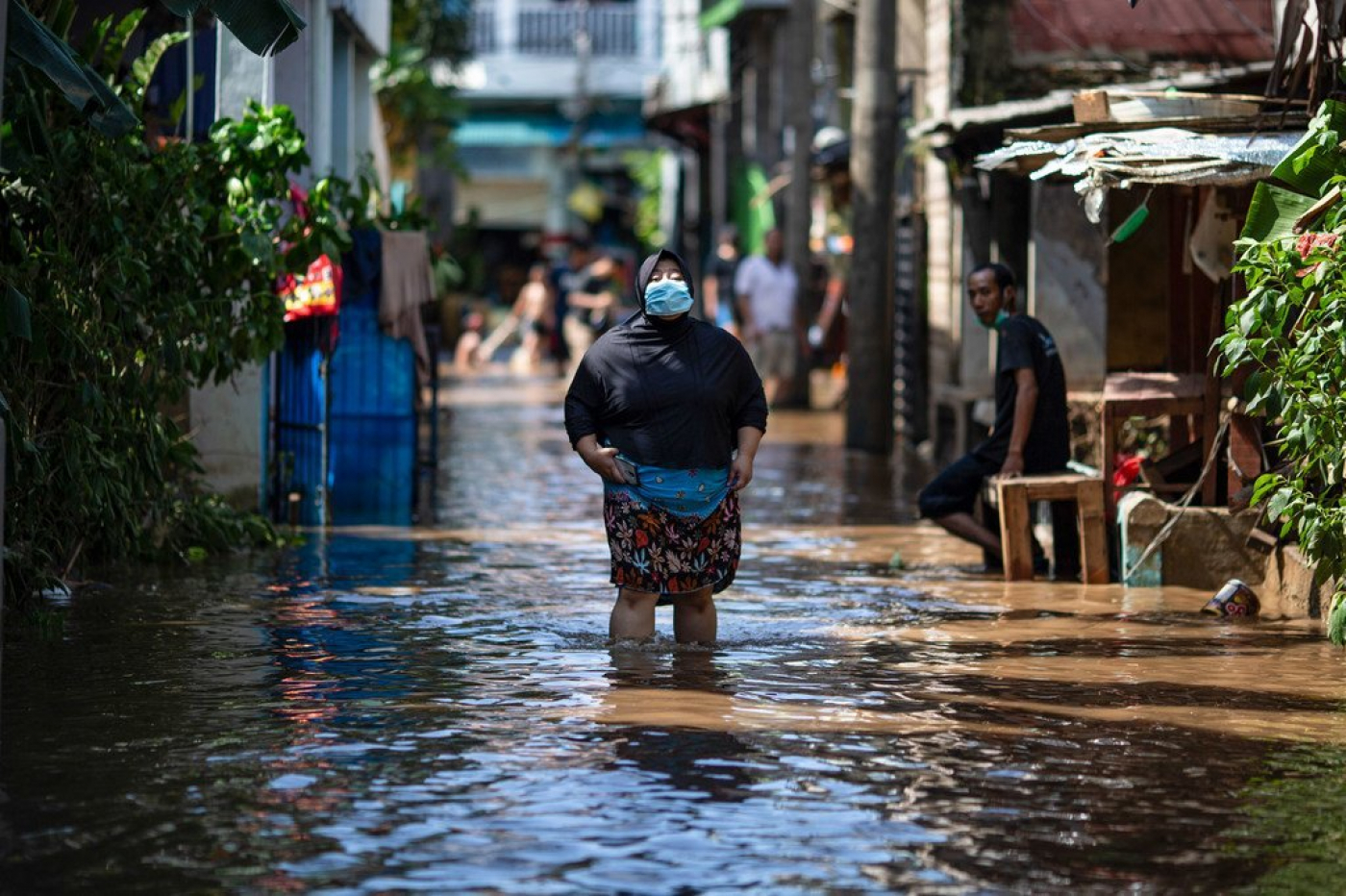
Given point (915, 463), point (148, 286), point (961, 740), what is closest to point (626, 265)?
point (915, 463)

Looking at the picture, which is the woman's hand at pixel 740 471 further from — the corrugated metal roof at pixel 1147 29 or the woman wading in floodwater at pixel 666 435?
the corrugated metal roof at pixel 1147 29

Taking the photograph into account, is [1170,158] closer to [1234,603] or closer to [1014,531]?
[1234,603]

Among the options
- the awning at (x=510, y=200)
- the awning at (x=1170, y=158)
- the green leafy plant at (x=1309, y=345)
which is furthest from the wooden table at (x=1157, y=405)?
the awning at (x=510, y=200)

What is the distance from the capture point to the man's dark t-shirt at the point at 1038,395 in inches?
493

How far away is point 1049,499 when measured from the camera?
12367mm

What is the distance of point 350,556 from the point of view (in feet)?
43.3

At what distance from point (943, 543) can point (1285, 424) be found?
15.3 feet

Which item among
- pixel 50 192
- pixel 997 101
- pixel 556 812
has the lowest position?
pixel 556 812

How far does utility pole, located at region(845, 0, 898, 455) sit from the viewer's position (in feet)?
69.8

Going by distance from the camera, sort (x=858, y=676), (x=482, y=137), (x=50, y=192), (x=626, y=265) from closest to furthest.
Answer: (x=858, y=676), (x=50, y=192), (x=626, y=265), (x=482, y=137)

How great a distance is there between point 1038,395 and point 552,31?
4200 centimetres

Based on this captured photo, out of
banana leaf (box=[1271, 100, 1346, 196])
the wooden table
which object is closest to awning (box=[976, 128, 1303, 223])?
banana leaf (box=[1271, 100, 1346, 196])

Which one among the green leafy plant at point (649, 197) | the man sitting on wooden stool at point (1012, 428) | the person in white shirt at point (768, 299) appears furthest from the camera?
the green leafy plant at point (649, 197)

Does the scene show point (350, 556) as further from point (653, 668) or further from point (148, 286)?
point (653, 668)
